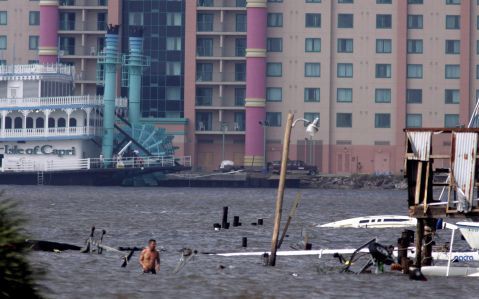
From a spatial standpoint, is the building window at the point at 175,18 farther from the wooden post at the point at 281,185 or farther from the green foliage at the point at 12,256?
the green foliage at the point at 12,256

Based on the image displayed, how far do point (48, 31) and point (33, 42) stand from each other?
216 inches

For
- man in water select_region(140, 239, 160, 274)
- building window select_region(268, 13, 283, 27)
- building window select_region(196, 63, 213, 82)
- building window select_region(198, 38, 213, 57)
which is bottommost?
man in water select_region(140, 239, 160, 274)

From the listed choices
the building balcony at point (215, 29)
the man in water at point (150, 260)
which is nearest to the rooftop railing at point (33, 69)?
the building balcony at point (215, 29)

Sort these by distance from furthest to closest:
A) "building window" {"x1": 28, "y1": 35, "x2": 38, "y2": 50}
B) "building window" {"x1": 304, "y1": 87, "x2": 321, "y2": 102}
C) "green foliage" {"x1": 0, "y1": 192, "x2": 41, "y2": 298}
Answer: "building window" {"x1": 28, "y1": 35, "x2": 38, "y2": 50}, "building window" {"x1": 304, "y1": 87, "x2": 321, "y2": 102}, "green foliage" {"x1": 0, "y1": 192, "x2": 41, "y2": 298}

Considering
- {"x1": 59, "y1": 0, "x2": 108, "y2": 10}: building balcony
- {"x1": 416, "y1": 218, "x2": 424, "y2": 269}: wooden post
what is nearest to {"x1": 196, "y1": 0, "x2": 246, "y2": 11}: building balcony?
{"x1": 59, "y1": 0, "x2": 108, "y2": 10}: building balcony

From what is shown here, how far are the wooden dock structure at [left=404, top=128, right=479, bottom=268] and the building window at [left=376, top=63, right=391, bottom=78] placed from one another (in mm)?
126282

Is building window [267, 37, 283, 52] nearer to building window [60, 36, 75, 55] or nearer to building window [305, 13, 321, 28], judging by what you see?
building window [305, 13, 321, 28]

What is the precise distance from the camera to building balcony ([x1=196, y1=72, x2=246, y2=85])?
184 m

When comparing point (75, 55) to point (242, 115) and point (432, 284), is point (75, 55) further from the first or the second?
point (432, 284)

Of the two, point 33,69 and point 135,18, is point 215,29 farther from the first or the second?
point 33,69

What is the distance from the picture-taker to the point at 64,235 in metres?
81.1

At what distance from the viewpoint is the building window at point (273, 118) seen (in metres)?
181

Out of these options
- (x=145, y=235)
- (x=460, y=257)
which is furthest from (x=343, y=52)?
(x=460, y=257)

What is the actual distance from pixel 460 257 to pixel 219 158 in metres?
125
